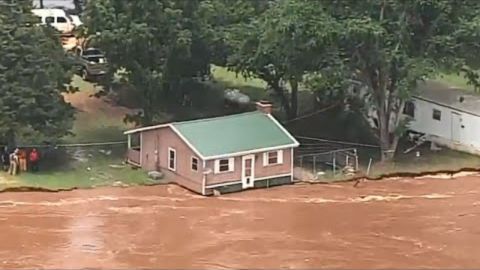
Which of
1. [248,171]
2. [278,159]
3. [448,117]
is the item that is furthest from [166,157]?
[448,117]

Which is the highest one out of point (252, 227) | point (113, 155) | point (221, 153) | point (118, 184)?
point (221, 153)

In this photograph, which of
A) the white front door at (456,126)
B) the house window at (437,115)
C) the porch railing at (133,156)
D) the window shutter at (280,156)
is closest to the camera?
the window shutter at (280,156)

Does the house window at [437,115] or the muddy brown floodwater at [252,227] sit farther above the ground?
the house window at [437,115]

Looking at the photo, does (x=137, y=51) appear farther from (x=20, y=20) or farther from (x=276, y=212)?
(x=276, y=212)

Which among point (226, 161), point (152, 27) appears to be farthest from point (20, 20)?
point (226, 161)

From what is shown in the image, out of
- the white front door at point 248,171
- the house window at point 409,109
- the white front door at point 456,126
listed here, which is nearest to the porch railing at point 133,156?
the white front door at point 248,171

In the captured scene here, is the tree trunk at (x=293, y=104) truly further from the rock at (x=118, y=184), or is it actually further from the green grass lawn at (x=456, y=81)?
the rock at (x=118, y=184)

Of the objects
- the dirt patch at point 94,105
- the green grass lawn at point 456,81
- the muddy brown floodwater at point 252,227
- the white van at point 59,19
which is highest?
the white van at point 59,19

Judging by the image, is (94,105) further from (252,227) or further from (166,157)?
(252,227)
